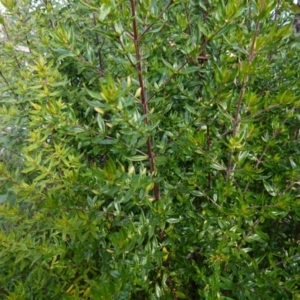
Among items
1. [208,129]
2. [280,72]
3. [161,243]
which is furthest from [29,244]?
[280,72]

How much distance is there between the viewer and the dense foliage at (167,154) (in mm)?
927

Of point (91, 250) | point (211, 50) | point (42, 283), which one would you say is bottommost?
point (42, 283)

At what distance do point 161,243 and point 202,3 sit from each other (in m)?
0.86

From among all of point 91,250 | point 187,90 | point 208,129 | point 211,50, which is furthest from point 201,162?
point 91,250

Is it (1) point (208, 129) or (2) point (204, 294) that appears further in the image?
(1) point (208, 129)

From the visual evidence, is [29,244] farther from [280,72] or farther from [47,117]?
[280,72]

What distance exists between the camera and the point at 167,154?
118cm

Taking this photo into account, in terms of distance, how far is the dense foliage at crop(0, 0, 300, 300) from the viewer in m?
0.93

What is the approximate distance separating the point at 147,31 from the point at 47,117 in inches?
16.4

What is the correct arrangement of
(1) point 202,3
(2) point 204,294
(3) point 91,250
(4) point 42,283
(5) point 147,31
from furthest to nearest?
(4) point 42,283 < (3) point 91,250 < (1) point 202,3 < (2) point 204,294 < (5) point 147,31

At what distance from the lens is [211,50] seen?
1232 mm

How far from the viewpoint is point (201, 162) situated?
3.92ft

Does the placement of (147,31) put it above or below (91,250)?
above

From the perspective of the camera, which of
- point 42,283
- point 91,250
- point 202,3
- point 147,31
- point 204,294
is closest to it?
point 147,31
